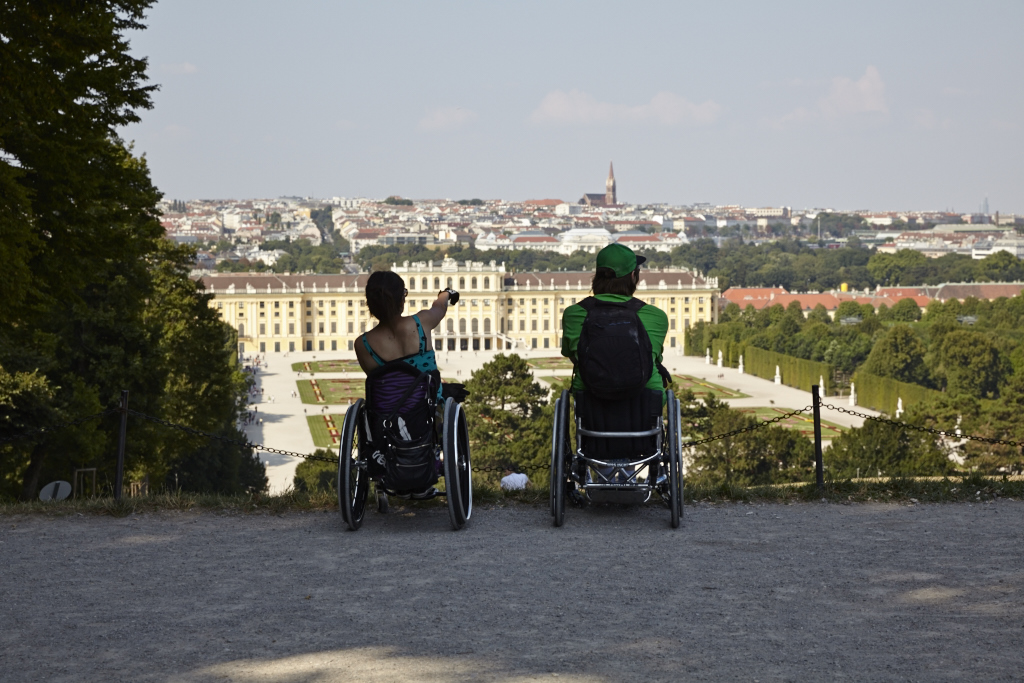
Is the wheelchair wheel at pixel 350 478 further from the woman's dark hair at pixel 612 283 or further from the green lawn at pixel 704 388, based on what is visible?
the green lawn at pixel 704 388

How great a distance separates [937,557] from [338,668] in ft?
8.50

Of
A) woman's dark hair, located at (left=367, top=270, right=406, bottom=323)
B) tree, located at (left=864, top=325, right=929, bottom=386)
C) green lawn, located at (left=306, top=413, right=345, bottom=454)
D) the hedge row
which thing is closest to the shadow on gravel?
woman's dark hair, located at (left=367, top=270, right=406, bottom=323)

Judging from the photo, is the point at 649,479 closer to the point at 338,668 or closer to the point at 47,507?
the point at 338,668

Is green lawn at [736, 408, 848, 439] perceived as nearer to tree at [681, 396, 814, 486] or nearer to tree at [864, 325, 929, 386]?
tree at [681, 396, 814, 486]

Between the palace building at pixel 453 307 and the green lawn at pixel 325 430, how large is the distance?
129 ft

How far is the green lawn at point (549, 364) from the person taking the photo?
61159 millimetres

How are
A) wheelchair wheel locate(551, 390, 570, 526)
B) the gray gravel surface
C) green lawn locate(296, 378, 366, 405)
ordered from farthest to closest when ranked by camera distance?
green lawn locate(296, 378, 366, 405)
wheelchair wheel locate(551, 390, 570, 526)
the gray gravel surface

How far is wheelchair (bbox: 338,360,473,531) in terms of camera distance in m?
5.10

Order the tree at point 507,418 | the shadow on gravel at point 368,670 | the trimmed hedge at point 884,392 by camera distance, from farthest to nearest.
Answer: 1. the trimmed hedge at point 884,392
2. the tree at point 507,418
3. the shadow on gravel at point 368,670

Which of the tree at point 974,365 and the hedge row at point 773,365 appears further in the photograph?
the hedge row at point 773,365

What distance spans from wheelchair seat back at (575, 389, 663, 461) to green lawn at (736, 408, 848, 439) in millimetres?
29889

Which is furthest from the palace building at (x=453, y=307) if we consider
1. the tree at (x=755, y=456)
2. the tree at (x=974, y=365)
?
the tree at (x=755, y=456)

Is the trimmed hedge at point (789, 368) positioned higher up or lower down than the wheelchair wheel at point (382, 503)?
Answer: lower down

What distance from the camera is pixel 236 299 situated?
8025 centimetres
